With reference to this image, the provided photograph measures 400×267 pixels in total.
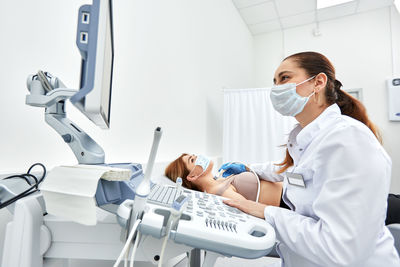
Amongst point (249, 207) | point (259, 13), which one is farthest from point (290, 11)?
point (249, 207)

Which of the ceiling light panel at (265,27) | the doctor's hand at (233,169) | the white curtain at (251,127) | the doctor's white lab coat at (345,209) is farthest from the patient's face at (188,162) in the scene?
the ceiling light panel at (265,27)

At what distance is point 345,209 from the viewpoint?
620mm

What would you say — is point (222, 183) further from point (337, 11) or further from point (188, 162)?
point (337, 11)

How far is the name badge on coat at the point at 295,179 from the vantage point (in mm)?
809

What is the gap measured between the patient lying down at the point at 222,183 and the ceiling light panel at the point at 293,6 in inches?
112

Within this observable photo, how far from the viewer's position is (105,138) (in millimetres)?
1242

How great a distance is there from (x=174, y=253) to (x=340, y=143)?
0.57 meters

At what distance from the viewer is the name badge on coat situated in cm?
81

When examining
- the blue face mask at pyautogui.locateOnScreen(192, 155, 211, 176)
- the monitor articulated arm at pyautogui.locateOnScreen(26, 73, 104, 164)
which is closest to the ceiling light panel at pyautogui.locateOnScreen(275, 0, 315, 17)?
the blue face mask at pyautogui.locateOnScreen(192, 155, 211, 176)

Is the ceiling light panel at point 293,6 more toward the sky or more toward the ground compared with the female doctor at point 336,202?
more toward the sky

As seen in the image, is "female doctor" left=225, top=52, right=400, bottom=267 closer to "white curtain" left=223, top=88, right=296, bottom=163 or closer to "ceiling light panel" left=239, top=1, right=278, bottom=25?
"white curtain" left=223, top=88, right=296, bottom=163

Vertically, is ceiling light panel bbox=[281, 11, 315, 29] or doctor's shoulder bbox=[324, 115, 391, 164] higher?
ceiling light panel bbox=[281, 11, 315, 29]

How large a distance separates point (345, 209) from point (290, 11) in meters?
3.63

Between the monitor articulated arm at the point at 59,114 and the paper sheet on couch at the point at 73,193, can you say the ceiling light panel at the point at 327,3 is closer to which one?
the monitor articulated arm at the point at 59,114
